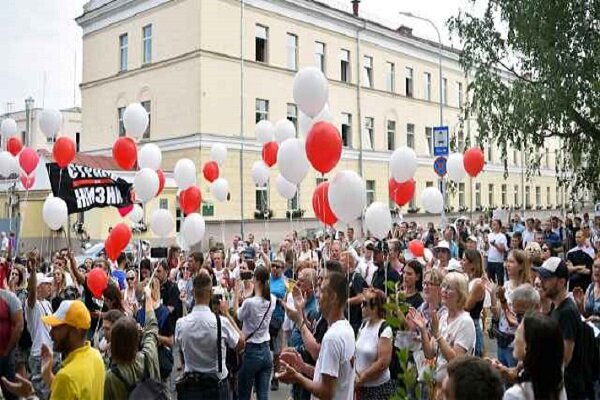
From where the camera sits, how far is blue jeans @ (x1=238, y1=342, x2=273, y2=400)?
6445mm

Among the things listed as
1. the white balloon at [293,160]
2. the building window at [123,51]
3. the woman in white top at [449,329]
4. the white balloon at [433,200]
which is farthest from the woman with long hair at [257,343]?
the building window at [123,51]

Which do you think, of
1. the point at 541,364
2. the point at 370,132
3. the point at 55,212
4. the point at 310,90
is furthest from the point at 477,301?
the point at 370,132

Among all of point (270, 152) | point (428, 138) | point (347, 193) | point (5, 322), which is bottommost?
point (5, 322)

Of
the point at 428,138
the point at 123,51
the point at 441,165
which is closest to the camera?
the point at 441,165

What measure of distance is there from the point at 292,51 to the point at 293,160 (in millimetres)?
25110

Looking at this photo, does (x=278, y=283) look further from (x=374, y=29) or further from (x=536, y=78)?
(x=374, y=29)

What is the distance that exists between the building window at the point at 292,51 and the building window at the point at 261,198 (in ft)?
22.1

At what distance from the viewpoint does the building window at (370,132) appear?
36.7 metres

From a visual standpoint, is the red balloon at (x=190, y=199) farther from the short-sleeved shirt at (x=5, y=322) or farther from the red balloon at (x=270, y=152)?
the short-sleeved shirt at (x=5, y=322)

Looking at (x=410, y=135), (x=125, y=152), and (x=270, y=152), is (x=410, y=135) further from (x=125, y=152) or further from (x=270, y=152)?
(x=125, y=152)

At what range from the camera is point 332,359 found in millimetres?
4004

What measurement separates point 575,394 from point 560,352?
1467 mm

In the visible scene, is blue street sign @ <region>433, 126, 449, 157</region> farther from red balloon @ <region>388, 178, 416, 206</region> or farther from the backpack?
the backpack

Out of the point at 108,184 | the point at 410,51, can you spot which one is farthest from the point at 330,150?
the point at 410,51
